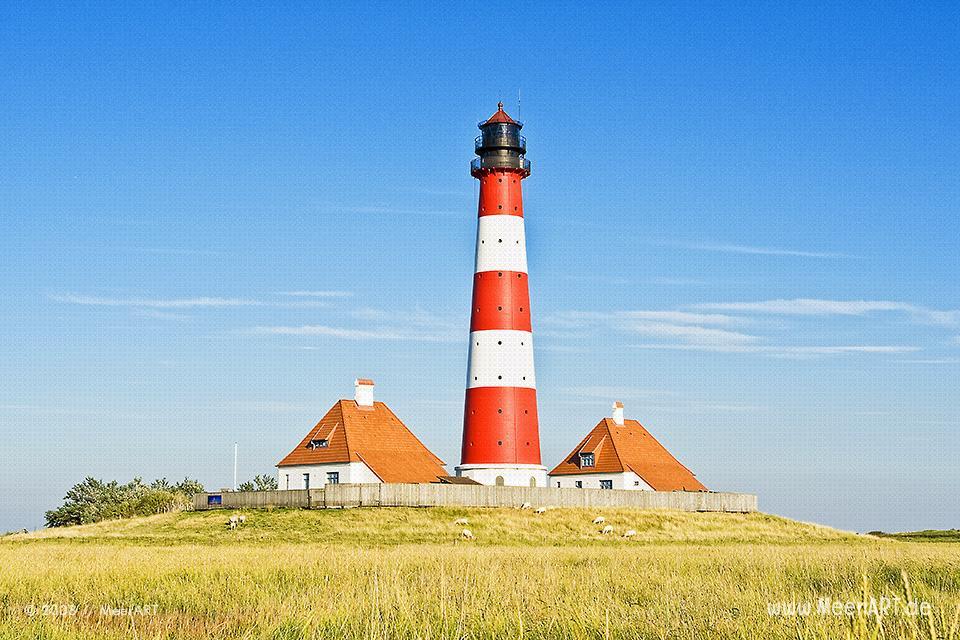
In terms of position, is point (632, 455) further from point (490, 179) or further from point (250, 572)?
point (250, 572)

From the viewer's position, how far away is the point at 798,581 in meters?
17.3

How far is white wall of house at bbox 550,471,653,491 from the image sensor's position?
66500 millimetres

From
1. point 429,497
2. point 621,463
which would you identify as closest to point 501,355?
point 429,497

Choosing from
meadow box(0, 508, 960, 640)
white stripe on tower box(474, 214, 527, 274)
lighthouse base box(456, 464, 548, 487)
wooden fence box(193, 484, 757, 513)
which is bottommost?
meadow box(0, 508, 960, 640)

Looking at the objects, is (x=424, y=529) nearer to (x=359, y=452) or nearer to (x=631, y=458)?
(x=359, y=452)

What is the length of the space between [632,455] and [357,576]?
51671 millimetres

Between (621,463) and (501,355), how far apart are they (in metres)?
15.7

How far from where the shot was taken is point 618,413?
71.2 metres

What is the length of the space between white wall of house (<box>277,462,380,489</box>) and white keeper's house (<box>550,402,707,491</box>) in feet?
52.3

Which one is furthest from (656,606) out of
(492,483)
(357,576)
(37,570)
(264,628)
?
(492,483)

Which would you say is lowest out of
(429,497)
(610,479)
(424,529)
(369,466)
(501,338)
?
(424,529)

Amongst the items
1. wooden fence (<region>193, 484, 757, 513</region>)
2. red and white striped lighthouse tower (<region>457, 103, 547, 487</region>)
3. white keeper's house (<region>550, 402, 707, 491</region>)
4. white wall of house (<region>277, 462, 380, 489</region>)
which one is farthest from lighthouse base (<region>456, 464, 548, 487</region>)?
white keeper's house (<region>550, 402, 707, 491</region>)

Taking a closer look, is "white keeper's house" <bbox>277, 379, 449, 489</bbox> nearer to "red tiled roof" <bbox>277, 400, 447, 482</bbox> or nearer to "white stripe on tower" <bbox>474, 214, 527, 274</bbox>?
"red tiled roof" <bbox>277, 400, 447, 482</bbox>

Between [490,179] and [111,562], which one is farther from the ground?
[490,179]
